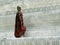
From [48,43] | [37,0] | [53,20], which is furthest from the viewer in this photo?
[37,0]

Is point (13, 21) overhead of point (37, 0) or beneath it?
beneath

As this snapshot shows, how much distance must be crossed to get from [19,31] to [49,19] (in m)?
0.77

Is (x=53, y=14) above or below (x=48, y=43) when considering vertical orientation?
above

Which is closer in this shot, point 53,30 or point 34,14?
point 53,30

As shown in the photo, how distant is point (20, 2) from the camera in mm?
5680

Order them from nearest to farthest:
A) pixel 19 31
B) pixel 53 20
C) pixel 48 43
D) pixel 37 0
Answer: pixel 48 43
pixel 19 31
pixel 53 20
pixel 37 0

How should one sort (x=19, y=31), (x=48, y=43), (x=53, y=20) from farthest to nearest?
(x=53, y=20) < (x=19, y=31) < (x=48, y=43)

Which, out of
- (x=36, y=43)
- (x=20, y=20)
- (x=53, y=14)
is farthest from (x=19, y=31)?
(x=53, y=14)

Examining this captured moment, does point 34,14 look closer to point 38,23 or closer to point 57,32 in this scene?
point 38,23

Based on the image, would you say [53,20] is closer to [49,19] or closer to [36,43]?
[49,19]

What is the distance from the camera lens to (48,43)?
172 inches

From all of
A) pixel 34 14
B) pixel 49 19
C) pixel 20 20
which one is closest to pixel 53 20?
pixel 49 19

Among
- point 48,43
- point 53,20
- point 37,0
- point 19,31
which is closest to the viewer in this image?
point 48,43

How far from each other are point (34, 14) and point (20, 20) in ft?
1.81
